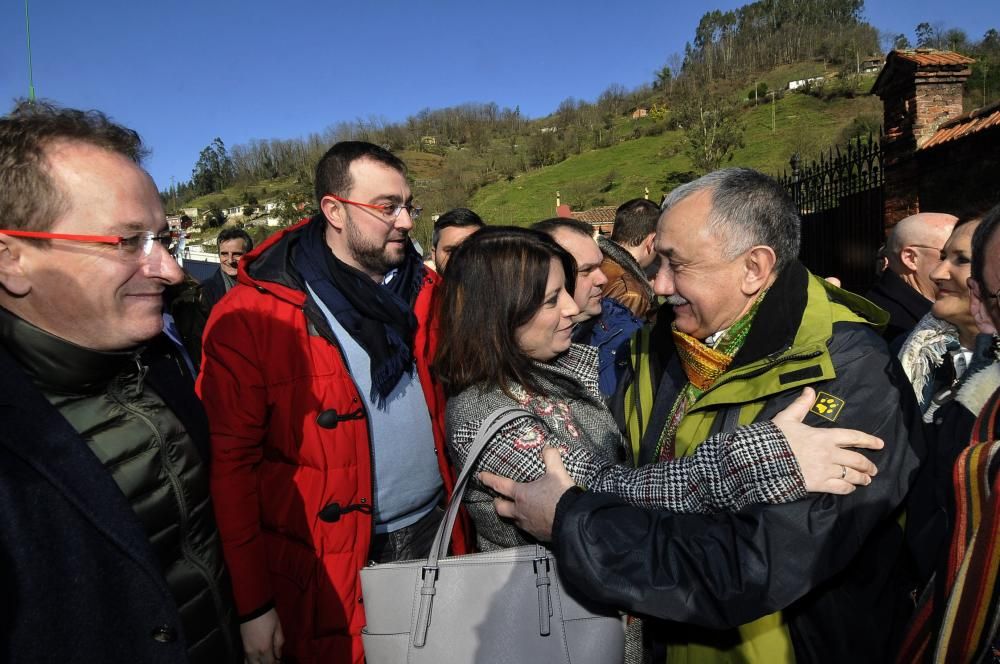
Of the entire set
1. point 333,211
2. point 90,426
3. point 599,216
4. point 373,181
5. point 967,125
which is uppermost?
point 599,216

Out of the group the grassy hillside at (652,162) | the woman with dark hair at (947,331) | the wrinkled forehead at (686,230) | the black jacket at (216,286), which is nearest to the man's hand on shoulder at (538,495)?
the wrinkled forehead at (686,230)

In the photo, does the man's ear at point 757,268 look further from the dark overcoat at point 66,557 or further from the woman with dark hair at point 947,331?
the dark overcoat at point 66,557

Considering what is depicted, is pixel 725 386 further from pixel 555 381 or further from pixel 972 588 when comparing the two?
pixel 972 588

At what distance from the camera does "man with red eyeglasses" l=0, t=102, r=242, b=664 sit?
3.86 ft

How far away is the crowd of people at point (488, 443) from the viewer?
126 cm

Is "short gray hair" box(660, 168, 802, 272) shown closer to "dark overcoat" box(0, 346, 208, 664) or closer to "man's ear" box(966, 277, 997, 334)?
"man's ear" box(966, 277, 997, 334)

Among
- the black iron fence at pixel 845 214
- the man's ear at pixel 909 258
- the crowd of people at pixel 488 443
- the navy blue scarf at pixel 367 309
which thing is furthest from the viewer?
the black iron fence at pixel 845 214

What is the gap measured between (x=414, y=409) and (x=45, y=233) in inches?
59.3

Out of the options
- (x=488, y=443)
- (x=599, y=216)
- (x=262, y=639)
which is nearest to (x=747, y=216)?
(x=488, y=443)

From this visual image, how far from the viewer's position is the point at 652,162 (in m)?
52.5

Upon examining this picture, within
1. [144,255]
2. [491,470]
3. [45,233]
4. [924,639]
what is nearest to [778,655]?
[924,639]

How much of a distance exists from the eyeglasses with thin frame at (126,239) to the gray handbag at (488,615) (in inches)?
39.1

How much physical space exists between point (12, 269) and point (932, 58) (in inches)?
379

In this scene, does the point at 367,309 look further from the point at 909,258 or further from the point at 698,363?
the point at 909,258
